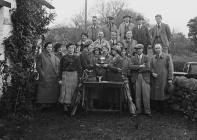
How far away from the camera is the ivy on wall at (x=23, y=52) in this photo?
7709 millimetres

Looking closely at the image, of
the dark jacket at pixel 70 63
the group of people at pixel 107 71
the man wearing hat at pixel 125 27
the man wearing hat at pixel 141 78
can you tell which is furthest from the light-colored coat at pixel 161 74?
the man wearing hat at pixel 125 27

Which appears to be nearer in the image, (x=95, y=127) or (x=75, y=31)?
(x=95, y=127)

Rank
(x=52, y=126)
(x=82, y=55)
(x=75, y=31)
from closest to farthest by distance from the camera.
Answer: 1. (x=52, y=126)
2. (x=82, y=55)
3. (x=75, y=31)

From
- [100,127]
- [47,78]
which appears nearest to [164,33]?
[47,78]

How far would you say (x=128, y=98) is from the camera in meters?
8.38

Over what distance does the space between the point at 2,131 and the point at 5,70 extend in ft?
5.62

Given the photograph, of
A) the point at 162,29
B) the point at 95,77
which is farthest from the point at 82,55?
the point at 162,29

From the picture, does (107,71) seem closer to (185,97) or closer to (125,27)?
(185,97)

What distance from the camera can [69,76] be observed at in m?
8.52

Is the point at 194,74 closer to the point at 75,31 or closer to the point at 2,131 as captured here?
the point at 2,131

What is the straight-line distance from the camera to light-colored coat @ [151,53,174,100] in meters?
8.64

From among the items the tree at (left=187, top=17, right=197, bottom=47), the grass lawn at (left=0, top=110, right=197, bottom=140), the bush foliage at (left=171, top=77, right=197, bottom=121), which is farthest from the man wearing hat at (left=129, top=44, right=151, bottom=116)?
the tree at (left=187, top=17, right=197, bottom=47)

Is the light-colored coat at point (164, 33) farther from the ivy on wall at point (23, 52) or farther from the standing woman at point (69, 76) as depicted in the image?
the ivy on wall at point (23, 52)

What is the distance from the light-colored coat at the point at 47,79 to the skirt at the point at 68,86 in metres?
0.44
